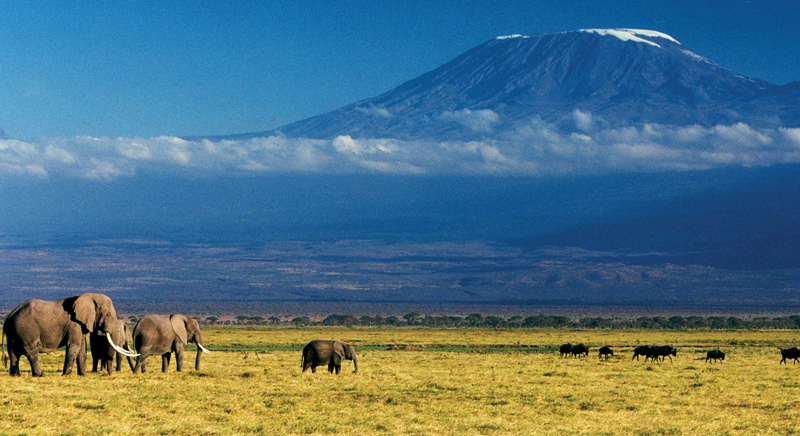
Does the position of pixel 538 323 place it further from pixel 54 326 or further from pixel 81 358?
pixel 54 326

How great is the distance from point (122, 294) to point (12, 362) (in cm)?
17627

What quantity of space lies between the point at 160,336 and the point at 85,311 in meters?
3.23

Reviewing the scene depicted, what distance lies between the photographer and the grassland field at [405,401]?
20.5m

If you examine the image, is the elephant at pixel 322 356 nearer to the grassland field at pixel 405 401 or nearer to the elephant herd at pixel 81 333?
the grassland field at pixel 405 401

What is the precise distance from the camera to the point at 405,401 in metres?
24.8

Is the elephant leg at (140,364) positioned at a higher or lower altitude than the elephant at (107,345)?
lower

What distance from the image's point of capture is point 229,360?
38.7m

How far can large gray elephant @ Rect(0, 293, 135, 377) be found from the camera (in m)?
25.3

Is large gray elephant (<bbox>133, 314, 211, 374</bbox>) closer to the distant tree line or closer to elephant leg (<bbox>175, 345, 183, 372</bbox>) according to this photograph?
elephant leg (<bbox>175, 345, 183, 372</bbox>)

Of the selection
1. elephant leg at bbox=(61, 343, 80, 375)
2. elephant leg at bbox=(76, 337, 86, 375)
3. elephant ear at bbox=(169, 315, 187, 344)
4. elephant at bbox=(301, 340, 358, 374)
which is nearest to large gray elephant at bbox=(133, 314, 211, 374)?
elephant ear at bbox=(169, 315, 187, 344)

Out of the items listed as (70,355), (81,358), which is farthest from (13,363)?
(81,358)

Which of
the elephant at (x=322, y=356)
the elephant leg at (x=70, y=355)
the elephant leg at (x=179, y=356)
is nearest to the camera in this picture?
the elephant leg at (x=70, y=355)

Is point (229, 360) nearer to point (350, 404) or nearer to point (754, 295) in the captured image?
point (350, 404)

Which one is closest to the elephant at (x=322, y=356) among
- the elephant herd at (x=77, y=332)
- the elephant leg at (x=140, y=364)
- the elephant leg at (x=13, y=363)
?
the elephant herd at (x=77, y=332)
